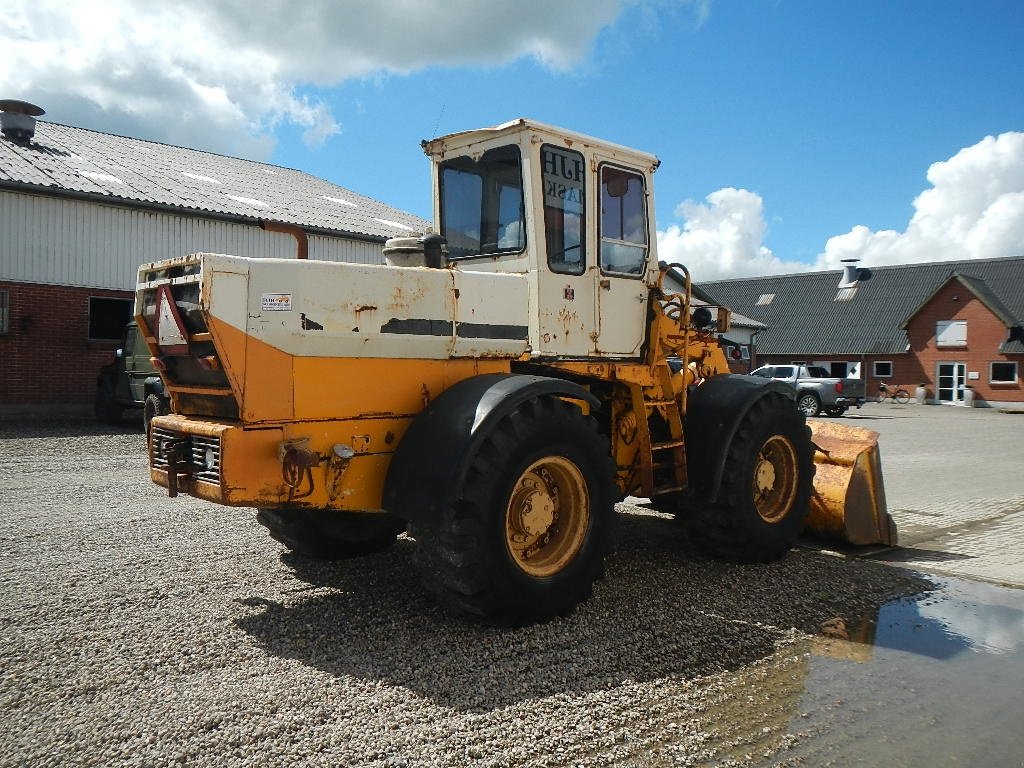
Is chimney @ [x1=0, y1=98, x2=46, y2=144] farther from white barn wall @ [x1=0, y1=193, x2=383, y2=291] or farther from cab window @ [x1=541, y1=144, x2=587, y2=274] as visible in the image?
cab window @ [x1=541, y1=144, x2=587, y2=274]

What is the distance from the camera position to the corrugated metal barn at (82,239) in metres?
17.8

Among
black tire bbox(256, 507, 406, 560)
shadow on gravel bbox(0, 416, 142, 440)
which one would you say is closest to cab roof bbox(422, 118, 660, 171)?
black tire bbox(256, 507, 406, 560)

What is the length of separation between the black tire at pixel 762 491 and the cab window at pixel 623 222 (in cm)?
146

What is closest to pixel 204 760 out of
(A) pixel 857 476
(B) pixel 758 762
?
(B) pixel 758 762

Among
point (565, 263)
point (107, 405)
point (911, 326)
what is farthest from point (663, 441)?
point (911, 326)

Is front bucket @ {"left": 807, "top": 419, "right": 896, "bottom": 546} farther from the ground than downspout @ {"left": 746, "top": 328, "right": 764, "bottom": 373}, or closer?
closer

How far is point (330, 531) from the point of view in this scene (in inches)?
234

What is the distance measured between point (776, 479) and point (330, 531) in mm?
3473

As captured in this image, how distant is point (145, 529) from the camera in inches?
285

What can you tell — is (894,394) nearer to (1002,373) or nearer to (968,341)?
(968,341)

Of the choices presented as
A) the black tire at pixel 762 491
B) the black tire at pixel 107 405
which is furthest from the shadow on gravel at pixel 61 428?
the black tire at pixel 762 491

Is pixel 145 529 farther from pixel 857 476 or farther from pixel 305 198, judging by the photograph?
pixel 305 198

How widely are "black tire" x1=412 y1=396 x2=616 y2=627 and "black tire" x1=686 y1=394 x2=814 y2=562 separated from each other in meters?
1.41

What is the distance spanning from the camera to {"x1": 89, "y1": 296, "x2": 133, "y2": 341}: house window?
18953 mm
